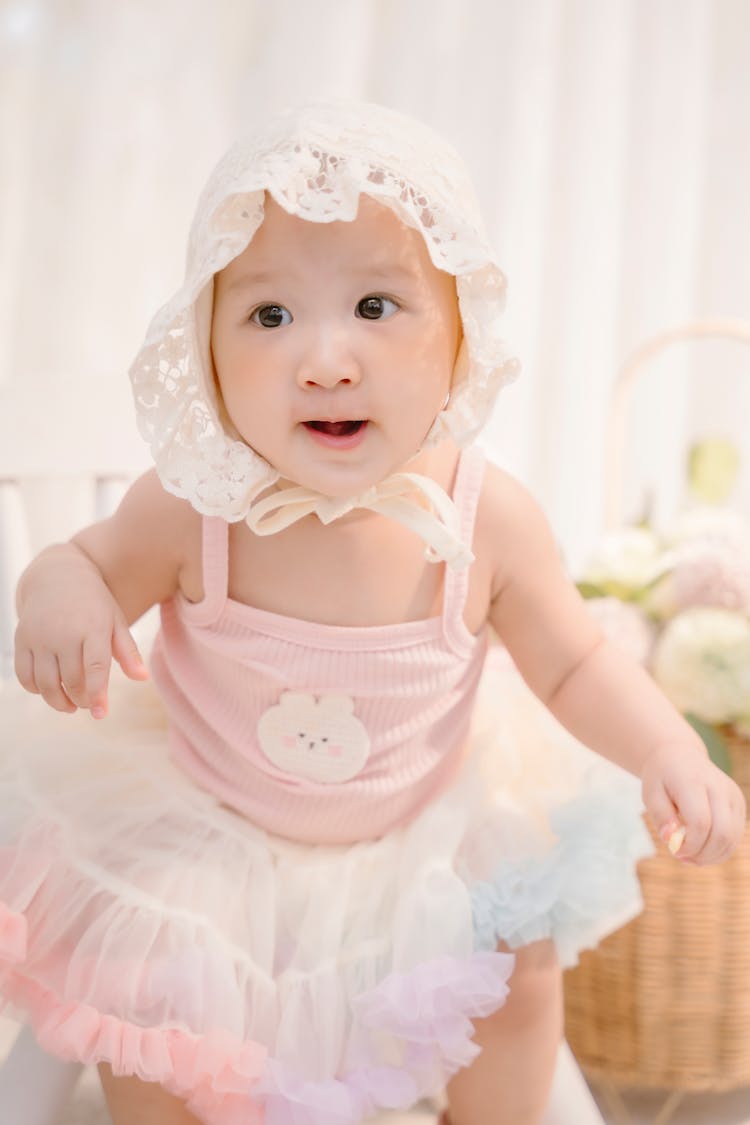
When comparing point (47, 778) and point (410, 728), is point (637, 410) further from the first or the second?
point (47, 778)

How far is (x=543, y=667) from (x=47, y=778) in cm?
34

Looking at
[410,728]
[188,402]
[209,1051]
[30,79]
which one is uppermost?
[30,79]

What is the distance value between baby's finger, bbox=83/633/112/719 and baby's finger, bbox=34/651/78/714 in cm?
1

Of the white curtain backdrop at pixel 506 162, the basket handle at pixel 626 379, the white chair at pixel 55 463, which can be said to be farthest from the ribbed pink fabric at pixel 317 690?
the white curtain backdrop at pixel 506 162

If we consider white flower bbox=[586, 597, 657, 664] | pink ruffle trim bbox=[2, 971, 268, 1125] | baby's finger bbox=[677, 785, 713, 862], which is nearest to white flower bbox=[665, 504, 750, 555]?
white flower bbox=[586, 597, 657, 664]

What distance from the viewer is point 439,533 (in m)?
0.74

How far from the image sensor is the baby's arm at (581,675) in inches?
28.5

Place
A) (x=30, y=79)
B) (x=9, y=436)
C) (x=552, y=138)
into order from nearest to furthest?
(x=9, y=436)
(x=30, y=79)
(x=552, y=138)

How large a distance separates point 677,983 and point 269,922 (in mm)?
533

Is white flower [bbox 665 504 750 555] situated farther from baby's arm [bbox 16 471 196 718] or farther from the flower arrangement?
baby's arm [bbox 16 471 196 718]

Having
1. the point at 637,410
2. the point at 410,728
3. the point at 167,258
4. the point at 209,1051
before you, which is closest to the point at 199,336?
the point at 410,728

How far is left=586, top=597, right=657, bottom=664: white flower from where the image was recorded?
110 centimetres

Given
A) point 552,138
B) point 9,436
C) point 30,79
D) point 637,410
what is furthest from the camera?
point 637,410

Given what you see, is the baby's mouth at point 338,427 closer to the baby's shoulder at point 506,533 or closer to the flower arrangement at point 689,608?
the baby's shoulder at point 506,533
